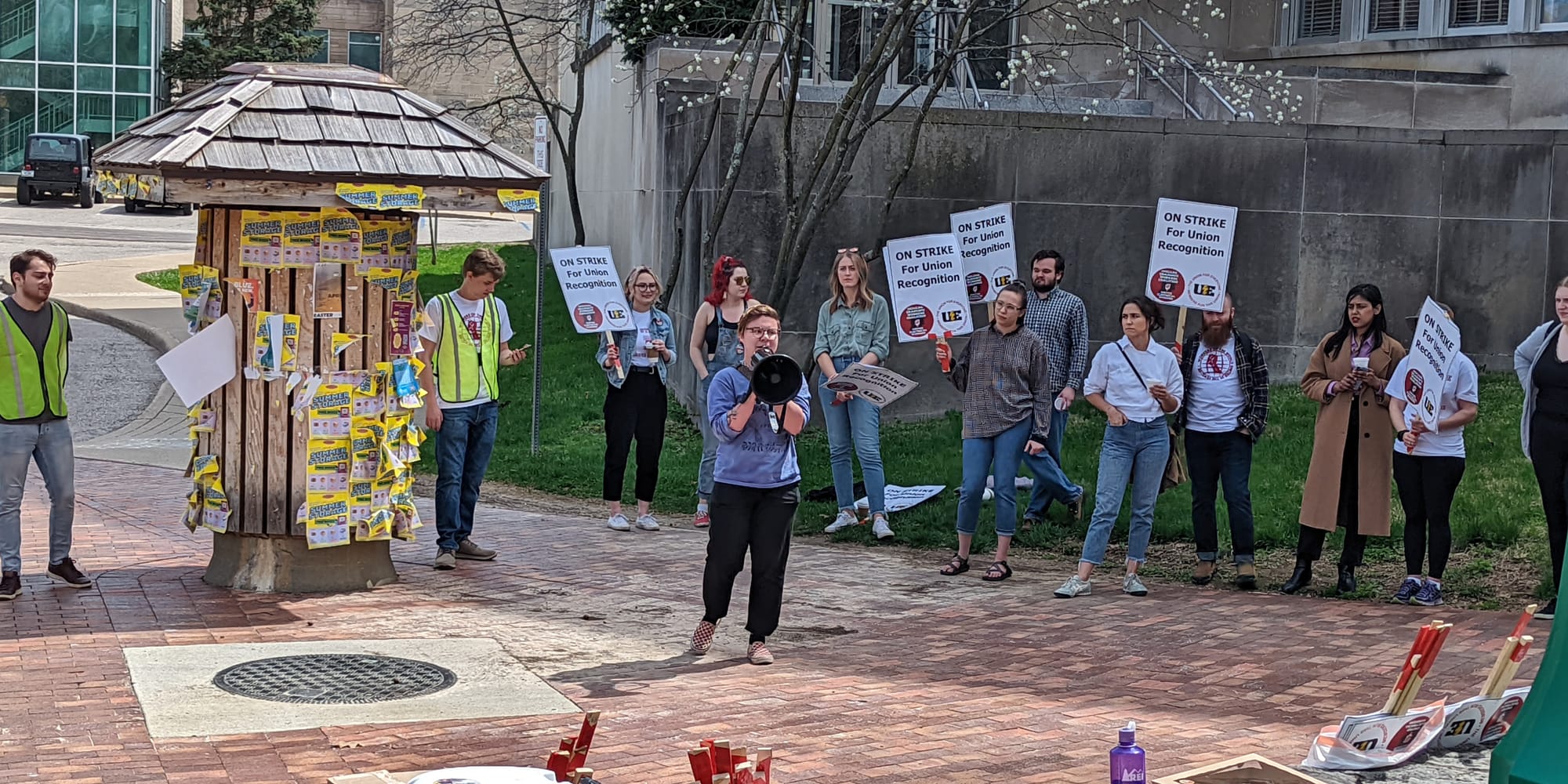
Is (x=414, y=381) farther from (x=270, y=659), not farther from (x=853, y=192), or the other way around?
(x=853, y=192)

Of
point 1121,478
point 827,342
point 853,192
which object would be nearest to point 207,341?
point 827,342

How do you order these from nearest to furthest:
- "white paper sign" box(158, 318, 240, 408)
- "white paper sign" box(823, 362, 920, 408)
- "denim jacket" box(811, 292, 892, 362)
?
"white paper sign" box(158, 318, 240, 408) → "white paper sign" box(823, 362, 920, 408) → "denim jacket" box(811, 292, 892, 362)

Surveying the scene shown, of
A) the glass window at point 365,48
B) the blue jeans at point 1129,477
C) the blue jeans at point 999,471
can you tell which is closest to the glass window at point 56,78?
the glass window at point 365,48

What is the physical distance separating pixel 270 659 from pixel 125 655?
62 cm

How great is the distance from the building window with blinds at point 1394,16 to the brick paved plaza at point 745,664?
12215 millimetres

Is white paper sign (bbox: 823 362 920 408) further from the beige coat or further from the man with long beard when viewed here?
the beige coat

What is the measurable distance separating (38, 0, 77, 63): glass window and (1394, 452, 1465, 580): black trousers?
49585 mm

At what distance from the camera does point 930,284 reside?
39.5 ft

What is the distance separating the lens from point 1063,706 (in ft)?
23.0

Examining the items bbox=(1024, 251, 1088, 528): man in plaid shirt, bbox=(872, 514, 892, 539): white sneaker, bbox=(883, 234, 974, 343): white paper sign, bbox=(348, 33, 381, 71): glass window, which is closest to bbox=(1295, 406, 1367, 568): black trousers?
bbox=(1024, 251, 1088, 528): man in plaid shirt

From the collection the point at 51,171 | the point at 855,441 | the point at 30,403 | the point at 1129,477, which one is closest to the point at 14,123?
the point at 51,171

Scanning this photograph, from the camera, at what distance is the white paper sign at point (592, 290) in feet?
36.5

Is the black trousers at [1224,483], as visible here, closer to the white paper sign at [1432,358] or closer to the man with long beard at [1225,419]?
the man with long beard at [1225,419]

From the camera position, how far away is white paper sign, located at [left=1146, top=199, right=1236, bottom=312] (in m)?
11.4
